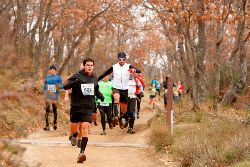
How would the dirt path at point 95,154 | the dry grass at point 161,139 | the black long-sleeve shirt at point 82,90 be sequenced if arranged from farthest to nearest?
the dry grass at point 161,139
the black long-sleeve shirt at point 82,90
the dirt path at point 95,154

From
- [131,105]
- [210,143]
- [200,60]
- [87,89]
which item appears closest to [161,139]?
[210,143]

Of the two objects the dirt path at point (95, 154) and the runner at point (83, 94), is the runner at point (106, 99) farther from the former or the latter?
the runner at point (83, 94)

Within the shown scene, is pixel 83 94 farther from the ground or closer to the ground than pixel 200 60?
closer to the ground

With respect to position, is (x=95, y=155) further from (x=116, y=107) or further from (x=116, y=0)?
(x=116, y=0)

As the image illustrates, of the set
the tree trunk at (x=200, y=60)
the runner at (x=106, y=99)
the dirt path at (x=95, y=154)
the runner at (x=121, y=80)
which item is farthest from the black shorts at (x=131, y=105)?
the tree trunk at (x=200, y=60)

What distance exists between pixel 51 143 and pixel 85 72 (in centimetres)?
291

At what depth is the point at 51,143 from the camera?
1178cm

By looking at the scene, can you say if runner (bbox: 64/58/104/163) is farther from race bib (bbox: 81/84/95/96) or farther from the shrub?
the shrub

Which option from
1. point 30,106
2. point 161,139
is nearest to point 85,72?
point 161,139

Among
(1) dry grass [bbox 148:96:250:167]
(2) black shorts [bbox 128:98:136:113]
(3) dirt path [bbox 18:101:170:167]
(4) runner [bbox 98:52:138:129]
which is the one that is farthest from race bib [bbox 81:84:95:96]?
(2) black shorts [bbox 128:98:136:113]

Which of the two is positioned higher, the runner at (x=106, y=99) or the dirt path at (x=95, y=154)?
the runner at (x=106, y=99)

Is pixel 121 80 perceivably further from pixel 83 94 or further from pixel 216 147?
pixel 216 147

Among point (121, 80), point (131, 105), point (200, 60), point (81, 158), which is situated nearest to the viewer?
point (81, 158)

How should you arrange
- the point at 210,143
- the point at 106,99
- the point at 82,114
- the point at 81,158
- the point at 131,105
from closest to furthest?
the point at 210,143 → the point at 81,158 → the point at 82,114 → the point at 131,105 → the point at 106,99
